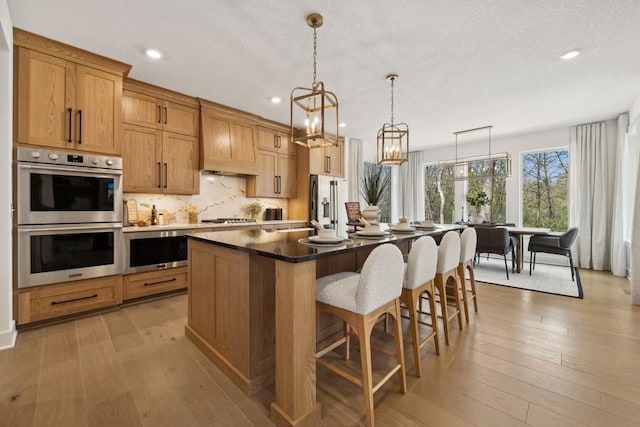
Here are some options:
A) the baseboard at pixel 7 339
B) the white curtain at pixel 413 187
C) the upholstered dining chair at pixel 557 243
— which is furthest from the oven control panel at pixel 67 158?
the white curtain at pixel 413 187

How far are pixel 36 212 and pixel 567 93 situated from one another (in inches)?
241

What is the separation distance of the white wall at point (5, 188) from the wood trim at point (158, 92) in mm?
1128

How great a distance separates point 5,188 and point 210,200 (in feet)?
7.52

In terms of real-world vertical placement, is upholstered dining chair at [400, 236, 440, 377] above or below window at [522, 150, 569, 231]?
below

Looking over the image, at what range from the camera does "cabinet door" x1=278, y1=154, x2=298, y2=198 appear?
5.05m

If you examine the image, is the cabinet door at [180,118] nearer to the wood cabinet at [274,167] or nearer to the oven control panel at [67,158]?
the oven control panel at [67,158]

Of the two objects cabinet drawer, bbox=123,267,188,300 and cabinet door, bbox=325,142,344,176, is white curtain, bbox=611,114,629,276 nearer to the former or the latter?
cabinet door, bbox=325,142,344,176

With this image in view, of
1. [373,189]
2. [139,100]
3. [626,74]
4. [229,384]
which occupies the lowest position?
[229,384]

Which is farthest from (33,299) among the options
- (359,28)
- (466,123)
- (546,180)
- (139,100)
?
(546,180)

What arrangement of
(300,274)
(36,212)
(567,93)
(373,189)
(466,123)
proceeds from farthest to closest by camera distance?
(466,123) < (373,189) < (567,93) < (36,212) < (300,274)

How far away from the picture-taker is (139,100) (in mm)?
3383

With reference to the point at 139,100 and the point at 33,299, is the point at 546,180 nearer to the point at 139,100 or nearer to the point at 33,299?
the point at 139,100

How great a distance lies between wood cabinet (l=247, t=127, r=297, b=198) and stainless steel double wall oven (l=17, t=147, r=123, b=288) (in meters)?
2.09

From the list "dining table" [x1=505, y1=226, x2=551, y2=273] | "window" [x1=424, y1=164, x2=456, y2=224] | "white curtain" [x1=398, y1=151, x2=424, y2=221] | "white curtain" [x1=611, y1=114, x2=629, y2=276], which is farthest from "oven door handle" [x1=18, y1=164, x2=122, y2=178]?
"white curtain" [x1=611, y1=114, x2=629, y2=276]
